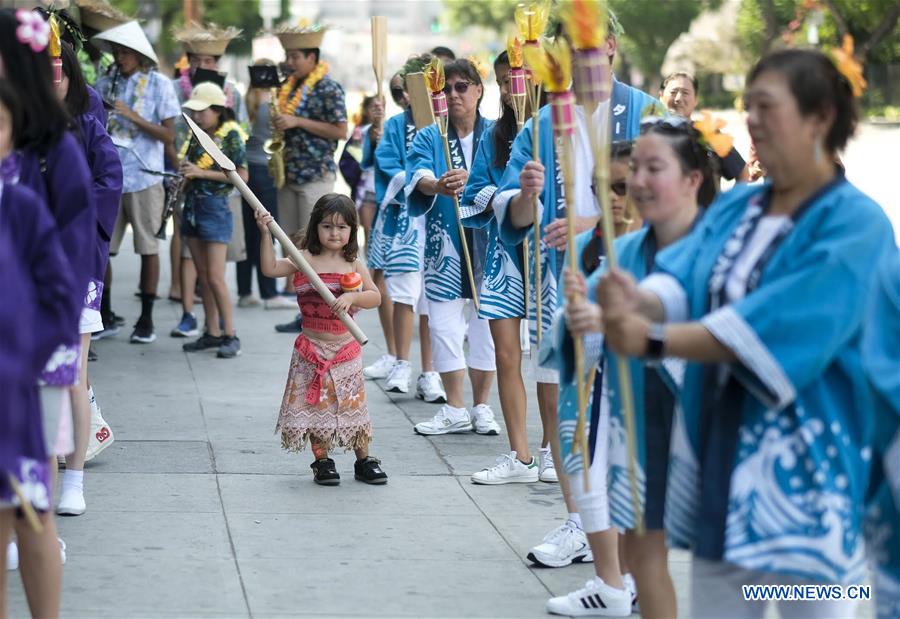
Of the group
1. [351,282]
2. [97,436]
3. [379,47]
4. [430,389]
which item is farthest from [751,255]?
[379,47]

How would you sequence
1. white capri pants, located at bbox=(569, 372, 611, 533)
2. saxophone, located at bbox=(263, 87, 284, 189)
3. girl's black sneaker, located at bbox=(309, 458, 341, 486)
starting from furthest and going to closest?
saxophone, located at bbox=(263, 87, 284, 189), girl's black sneaker, located at bbox=(309, 458, 341, 486), white capri pants, located at bbox=(569, 372, 611, 533)

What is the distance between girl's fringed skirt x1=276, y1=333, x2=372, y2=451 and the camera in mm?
6496

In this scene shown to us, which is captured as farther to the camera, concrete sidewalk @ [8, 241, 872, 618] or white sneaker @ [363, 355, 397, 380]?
white sneaker @ [363, 355, 397, 380]

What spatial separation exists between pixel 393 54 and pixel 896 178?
8504 cm

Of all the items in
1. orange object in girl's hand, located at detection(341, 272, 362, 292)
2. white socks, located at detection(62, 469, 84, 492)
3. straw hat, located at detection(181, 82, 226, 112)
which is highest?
straw hat, located at detection(181, 82, 226, 112)

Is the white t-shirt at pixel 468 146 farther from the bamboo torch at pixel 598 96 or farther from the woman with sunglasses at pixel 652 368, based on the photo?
the bamboo torch at pixel 598 96

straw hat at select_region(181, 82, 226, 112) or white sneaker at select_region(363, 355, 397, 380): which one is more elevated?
straw hat at select_region(181, 82, 226, 112)

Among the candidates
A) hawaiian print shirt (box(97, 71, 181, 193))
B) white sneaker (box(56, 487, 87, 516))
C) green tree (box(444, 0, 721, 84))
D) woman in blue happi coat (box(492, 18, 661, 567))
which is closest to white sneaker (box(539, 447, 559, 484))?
woman in blue happi coat (box(492, 18, 661, 567))

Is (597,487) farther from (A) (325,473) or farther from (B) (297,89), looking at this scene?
(B) (297,89)

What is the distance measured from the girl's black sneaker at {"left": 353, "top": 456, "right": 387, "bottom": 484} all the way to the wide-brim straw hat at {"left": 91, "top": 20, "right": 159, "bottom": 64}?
4.34m

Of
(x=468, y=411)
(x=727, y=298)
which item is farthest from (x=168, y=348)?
(x=727, y=298)

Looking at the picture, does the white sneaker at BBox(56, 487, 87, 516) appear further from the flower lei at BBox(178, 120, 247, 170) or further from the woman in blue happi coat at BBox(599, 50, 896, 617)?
the flower lei at BBox(178, 120, 247, 170)

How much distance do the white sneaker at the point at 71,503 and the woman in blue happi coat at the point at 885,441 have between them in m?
3.48

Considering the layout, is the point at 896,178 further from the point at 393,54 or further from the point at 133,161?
the point at 393,54
